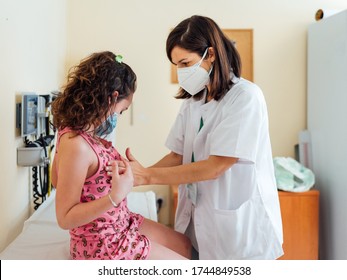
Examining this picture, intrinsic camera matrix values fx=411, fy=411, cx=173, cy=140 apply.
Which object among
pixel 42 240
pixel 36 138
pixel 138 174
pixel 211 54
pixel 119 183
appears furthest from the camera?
pixel 36 138

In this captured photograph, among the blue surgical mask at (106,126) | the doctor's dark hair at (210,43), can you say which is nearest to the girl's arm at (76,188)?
A: the blue surgical mask at (106,126)

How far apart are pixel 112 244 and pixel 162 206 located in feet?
5.58

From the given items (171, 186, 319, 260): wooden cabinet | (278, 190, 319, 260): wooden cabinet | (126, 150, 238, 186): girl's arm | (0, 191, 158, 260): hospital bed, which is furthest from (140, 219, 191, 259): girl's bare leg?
(278, 190, 319, 260): wooden cabinet

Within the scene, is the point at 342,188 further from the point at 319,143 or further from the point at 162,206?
the point at 162,206

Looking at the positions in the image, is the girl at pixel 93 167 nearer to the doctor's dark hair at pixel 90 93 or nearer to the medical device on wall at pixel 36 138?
the doctor's dark hair at pixel 90 93

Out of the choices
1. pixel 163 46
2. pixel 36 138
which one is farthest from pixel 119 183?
pixel 163 46

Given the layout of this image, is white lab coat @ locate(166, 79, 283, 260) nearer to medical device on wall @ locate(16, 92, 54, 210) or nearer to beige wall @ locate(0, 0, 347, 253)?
medical device on wall @ locate(16, 92, 54, 210)

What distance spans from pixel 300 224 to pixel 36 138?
1.61m

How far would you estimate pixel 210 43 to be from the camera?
55.1 inches

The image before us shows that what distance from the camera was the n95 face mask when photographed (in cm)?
145

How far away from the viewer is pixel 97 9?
108 inches

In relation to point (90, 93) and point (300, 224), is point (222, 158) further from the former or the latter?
point (300, 224)
